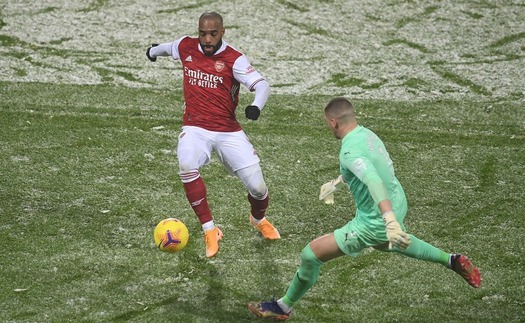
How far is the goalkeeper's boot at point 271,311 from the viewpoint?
7.46 m

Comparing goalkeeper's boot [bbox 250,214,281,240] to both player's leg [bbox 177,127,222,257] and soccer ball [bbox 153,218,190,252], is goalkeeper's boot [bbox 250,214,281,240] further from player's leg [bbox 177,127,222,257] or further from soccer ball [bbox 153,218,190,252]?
soccer ball [bbox 153,218,190,252]

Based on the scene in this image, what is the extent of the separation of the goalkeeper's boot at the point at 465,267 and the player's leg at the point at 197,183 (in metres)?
2.66

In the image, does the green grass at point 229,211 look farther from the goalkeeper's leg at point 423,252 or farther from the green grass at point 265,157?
the goalkeeper's leg at point 423,252

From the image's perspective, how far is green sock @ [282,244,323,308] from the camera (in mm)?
7078

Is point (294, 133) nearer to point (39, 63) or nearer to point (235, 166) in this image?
point (235, 166)

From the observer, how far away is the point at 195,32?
18297 millimetres

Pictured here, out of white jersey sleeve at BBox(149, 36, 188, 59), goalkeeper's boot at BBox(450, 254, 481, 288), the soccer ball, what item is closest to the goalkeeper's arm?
goalkeeper's boot at BBox(450, 254, 481, 288)

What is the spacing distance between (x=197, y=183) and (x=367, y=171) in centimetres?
268

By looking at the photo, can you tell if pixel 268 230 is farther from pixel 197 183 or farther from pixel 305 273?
pixel 305 273

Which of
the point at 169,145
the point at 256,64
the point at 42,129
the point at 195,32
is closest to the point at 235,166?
the point at 169,145

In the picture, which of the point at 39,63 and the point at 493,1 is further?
the point at 493,1

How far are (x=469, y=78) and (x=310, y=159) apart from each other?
18.1 ft

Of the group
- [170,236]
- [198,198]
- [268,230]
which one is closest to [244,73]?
[198,198]

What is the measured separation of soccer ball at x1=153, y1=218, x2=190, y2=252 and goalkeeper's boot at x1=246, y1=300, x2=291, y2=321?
1146 millimetres
